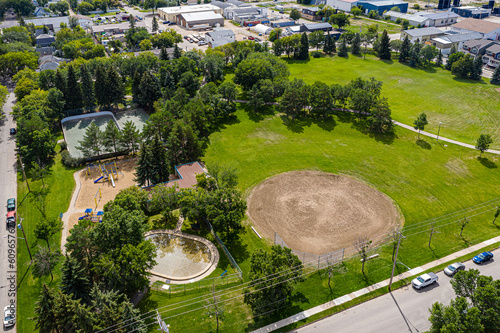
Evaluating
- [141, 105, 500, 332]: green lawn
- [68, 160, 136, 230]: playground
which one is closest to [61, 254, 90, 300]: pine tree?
[141, 105, 500, 332]: green lawn

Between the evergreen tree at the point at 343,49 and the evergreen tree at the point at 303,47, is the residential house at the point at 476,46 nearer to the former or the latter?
the evergreen tree at the point at 343,49

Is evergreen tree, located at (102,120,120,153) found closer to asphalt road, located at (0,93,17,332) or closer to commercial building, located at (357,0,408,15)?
asphalt road, located at (0,93,17,332)

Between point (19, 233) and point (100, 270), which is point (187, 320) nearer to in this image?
point (100, 270)

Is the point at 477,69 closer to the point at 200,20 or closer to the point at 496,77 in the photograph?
the point at 496,77

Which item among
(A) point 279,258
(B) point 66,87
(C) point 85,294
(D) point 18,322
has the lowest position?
(D) point 18,322

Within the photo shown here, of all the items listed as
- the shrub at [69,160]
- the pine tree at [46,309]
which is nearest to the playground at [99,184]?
the shrub at [69,160]

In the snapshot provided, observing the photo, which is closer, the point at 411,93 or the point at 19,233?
the point at 19,233

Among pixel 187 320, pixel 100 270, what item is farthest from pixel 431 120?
pixel 100 270

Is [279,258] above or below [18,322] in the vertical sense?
above
